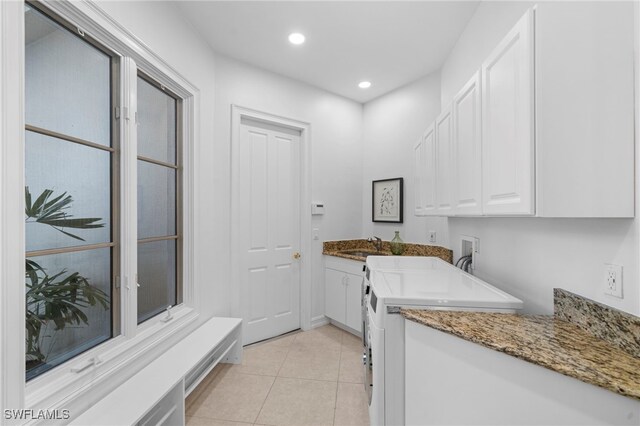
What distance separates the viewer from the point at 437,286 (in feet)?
5.34

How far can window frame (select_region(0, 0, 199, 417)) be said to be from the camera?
1.06 m

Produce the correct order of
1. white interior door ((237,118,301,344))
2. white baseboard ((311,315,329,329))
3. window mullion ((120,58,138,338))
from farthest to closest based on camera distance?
white baseboard ((311,315,329,329)) → white interior door ((237,118,301,344)) → window mullion ((120,58,138,338))

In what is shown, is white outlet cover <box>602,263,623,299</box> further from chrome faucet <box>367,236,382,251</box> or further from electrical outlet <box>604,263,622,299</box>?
chrome faucet <box>367,236,382,251</box>

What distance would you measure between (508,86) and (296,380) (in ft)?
7.78

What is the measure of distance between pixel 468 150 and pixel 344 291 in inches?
80.8

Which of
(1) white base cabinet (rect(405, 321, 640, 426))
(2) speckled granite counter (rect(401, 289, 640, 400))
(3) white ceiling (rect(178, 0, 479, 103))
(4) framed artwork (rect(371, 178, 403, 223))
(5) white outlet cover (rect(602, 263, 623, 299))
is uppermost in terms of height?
(3) white ceiling (rect(178, 0, 479, 103))

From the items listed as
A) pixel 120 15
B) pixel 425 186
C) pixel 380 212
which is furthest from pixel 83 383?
pixel 380 212

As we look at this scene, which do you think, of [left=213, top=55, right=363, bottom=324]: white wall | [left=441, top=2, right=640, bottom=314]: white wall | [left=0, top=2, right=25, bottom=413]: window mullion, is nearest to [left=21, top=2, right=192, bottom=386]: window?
[left=0, top=2, right=25, bottom=413]: window mullion

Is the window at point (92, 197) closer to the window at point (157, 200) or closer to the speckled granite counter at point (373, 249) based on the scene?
the window at point (157, 200)

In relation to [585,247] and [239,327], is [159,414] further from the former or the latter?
[585,247]

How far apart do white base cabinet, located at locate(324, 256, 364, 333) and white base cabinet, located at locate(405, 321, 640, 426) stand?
Result: 162 cm

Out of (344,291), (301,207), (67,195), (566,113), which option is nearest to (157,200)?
(67,195)

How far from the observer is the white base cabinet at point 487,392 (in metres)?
0.79

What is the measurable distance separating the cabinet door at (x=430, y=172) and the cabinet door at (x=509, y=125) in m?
0.84
